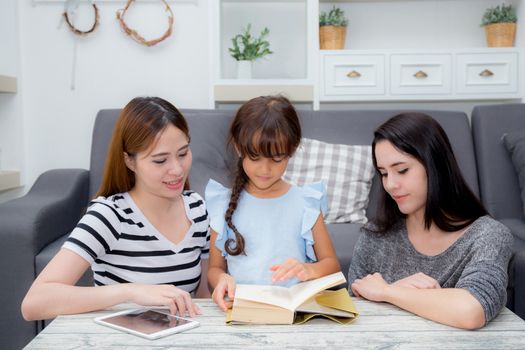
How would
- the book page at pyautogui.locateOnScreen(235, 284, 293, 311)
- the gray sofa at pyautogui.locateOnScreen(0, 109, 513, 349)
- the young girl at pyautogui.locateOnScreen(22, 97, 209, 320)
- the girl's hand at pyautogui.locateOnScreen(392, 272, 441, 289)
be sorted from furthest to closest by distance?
the gray sofa at pyautogui.locateOnScreen(0, 109, 513, 349) → the young girl at pyautogui.locateOnScreen(22, 97, 209, 320) → the girl's hand at pyautogui.locateOnScreen(392, 272, 441, 289) → the book page at pyautogui.locateOnScreen(235, 284, 293, 311)

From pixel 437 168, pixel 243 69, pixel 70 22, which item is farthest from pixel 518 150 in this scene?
pixel 70 22

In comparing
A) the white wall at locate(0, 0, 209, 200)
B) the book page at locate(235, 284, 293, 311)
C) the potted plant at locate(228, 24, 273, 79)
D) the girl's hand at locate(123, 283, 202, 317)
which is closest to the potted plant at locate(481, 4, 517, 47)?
the potted plant at locate(228, 24, 273, 79)

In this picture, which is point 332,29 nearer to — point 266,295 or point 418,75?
point 418,75

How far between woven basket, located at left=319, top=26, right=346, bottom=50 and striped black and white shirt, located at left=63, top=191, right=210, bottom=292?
1536mm

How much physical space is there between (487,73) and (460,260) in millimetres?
1614

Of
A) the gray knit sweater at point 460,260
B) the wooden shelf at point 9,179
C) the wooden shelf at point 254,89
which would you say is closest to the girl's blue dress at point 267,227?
the gray knit sweater at point 460,260

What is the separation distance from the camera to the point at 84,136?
9.05 feet

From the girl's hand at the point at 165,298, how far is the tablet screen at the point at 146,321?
19 millimetres

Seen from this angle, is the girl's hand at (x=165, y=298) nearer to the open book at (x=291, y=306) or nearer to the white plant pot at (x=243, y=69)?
the open book at (x=291, y=306)

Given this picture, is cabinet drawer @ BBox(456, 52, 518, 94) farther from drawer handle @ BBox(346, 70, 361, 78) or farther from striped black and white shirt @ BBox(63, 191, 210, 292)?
striped black and white shirt @ BBox(63, 191, 210, 292)

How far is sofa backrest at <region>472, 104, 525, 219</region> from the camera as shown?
86.8 inches

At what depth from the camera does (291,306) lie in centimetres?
95

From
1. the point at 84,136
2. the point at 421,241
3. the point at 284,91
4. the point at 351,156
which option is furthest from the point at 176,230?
the point at 84,136

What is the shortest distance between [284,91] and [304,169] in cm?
53
